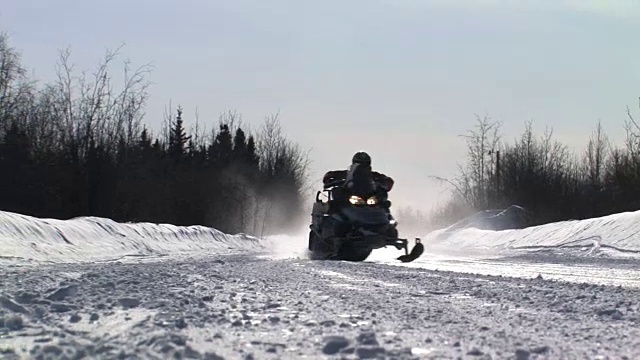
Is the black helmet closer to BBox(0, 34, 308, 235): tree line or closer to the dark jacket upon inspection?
the dark jacket

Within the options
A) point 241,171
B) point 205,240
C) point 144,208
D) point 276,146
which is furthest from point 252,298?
point 276,146

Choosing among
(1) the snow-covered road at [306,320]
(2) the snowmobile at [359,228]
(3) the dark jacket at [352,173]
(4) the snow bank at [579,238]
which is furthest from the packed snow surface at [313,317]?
(4) the snow bank at [579,238]

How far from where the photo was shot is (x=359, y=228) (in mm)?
18078

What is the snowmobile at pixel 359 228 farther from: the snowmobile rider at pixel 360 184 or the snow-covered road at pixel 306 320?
the snow-covered road at pixel 306 320

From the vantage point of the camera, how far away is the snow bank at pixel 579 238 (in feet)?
80.3

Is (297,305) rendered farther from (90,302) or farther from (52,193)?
(52,193)

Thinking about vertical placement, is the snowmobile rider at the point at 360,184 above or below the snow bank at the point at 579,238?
above

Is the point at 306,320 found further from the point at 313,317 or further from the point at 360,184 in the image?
the point at 360,184

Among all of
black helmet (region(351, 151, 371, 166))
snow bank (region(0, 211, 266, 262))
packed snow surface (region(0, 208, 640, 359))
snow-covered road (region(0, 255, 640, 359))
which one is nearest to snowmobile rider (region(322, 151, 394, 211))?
black helmet (region(351, 151, 371, 166))

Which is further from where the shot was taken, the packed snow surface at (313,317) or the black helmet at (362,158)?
the black helmet at (362,158)

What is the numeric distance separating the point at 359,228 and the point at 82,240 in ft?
27.8

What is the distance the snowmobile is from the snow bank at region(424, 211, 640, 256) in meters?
7.88

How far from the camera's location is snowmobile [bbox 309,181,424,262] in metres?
17.9

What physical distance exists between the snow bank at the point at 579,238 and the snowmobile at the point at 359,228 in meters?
7.88
